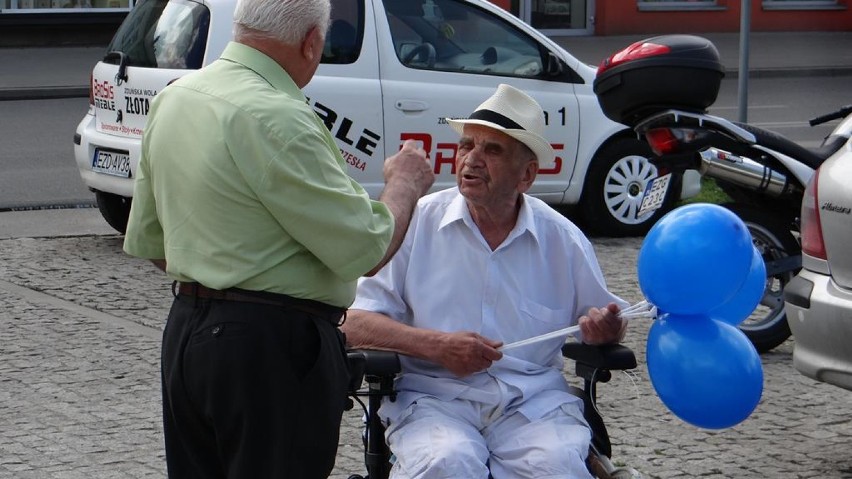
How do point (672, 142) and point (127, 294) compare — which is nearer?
point (672, 142)

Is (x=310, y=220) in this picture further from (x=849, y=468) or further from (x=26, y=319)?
(x=26, y=319)

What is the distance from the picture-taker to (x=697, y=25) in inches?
1030

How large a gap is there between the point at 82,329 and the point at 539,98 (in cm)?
364

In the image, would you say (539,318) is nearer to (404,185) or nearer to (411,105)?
(404,185)

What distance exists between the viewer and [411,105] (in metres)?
9.04

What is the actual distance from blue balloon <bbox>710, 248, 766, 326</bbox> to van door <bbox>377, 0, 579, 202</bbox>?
518 centimetres

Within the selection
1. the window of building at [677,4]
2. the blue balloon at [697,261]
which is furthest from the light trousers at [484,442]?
the window of building at [677,4]

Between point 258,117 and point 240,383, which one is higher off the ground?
point 258,117

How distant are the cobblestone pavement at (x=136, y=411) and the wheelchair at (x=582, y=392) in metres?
1.01

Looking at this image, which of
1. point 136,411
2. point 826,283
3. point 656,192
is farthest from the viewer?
point 656,192

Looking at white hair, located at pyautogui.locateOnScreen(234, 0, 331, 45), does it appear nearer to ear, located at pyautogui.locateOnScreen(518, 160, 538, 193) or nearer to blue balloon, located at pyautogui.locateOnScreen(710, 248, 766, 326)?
ear, located at pyautogui.locateOnScreen(518, 160, 538, 193)

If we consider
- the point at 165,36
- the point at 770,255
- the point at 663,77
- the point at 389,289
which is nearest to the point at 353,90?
the point at 165,36

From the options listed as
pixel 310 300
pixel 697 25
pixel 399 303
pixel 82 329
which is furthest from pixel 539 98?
pixel 697 25

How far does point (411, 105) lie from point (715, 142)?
116 inches
